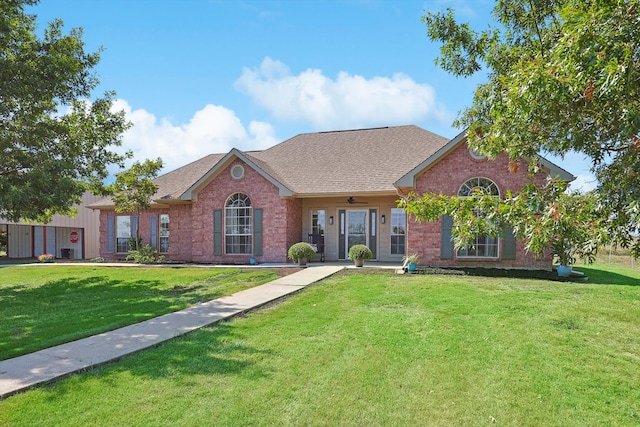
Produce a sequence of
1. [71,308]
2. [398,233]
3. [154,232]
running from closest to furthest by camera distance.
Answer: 1. [71,308]
2. [398,233]
3. [154,232]

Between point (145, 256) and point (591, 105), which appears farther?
point (145, 256)

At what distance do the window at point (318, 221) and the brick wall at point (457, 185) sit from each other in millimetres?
4536

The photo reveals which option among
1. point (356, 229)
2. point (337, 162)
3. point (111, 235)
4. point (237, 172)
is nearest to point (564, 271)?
point (356, 229)

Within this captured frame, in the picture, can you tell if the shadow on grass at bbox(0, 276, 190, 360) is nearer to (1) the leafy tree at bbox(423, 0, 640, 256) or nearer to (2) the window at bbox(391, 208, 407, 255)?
(1) the leafy tree at bbox(423, 0, 640, 256)

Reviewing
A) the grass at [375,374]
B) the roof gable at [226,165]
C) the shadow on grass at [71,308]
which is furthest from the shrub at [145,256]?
the grass at [375,374]

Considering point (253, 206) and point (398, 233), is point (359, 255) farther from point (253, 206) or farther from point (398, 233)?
point (253, 206)

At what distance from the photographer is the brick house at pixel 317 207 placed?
47.6 ft

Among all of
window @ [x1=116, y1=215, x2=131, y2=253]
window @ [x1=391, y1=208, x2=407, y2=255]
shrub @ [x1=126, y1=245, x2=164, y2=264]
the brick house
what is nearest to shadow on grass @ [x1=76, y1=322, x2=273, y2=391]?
the brick house

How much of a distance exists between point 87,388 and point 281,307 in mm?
4201

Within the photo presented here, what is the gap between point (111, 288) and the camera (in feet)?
40.3

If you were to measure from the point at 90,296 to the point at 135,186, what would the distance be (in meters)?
8.11

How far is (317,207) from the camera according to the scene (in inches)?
719

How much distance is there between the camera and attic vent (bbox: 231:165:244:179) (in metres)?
17.5

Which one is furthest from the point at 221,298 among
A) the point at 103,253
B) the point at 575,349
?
the point at 103,253
